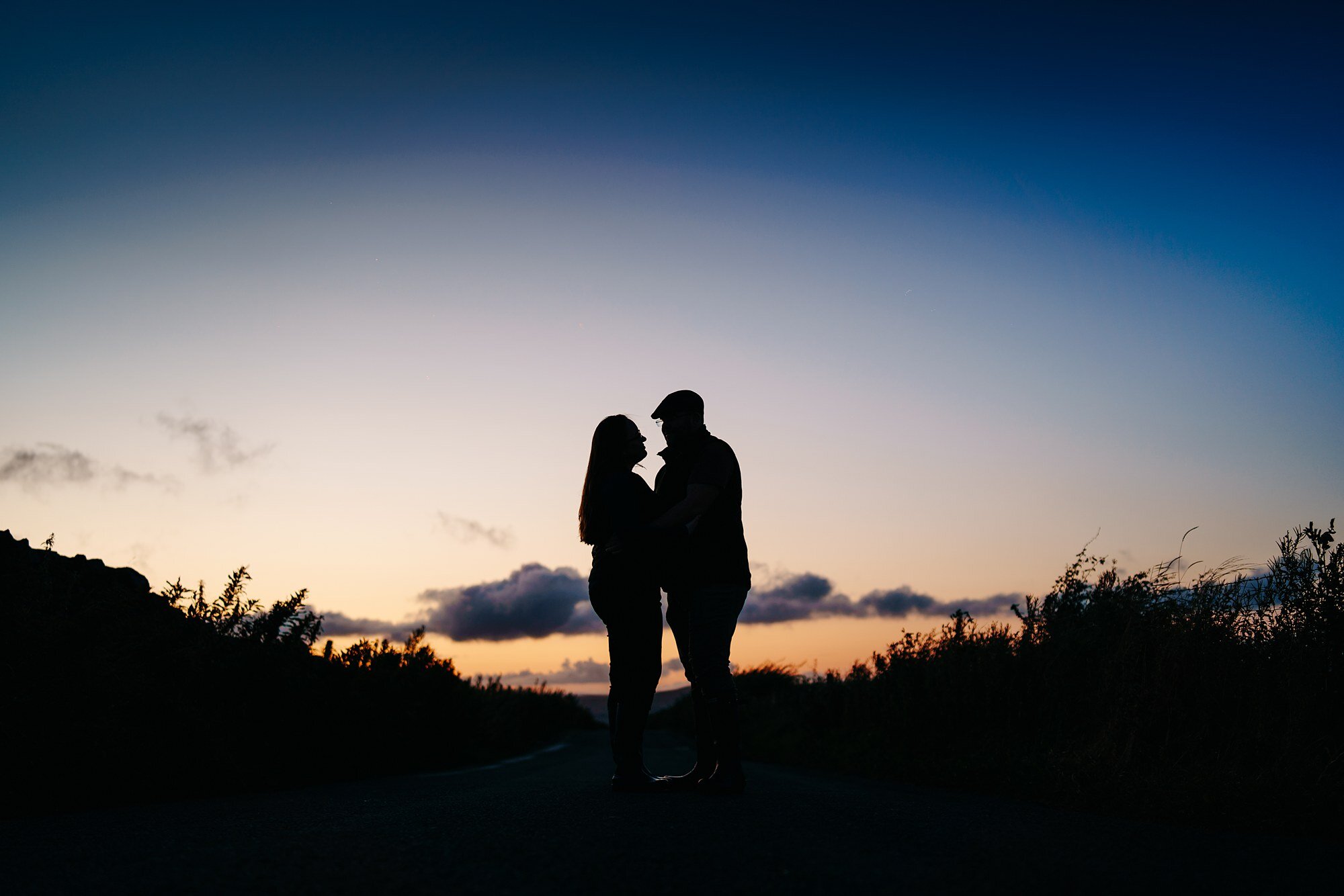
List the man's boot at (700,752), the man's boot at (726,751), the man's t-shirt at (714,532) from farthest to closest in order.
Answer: the man's boot at (700,752), the man's t-shirt at (714,532), the man's boot at (726,751)

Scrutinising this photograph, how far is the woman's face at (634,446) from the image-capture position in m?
5.56

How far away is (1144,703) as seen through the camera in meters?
6.98

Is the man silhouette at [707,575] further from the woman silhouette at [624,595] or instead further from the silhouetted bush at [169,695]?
the silhouetted bush at [169,695]

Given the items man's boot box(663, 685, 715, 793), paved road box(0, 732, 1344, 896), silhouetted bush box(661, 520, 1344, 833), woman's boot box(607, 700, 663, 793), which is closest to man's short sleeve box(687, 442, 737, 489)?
man's boot box(663, 685, 715, 793)

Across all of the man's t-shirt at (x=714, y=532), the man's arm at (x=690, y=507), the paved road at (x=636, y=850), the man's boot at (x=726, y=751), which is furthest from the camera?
the man's t-shirt at (x=714, y=532)

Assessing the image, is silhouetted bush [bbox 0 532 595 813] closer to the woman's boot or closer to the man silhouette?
the woman's boot

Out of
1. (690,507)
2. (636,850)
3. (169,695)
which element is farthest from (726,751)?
(169,695)

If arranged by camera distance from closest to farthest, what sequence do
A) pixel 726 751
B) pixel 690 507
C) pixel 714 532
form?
pixel 726 751 → pixel 690 507 → pixel 714 532

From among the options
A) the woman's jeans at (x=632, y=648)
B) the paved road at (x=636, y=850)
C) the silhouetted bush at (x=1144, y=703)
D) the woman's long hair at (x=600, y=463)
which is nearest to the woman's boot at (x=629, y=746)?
the woman's jeans at (x=632, y=648)

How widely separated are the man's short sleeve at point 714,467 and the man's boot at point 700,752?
3.99 ft

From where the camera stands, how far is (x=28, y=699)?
5.16 metres

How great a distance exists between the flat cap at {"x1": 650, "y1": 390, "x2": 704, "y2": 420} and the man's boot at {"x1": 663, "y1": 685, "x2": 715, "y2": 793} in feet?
5.38

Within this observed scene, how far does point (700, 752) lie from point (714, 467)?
1.78 meters

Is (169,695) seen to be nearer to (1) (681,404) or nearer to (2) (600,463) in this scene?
(2) (600,463)
